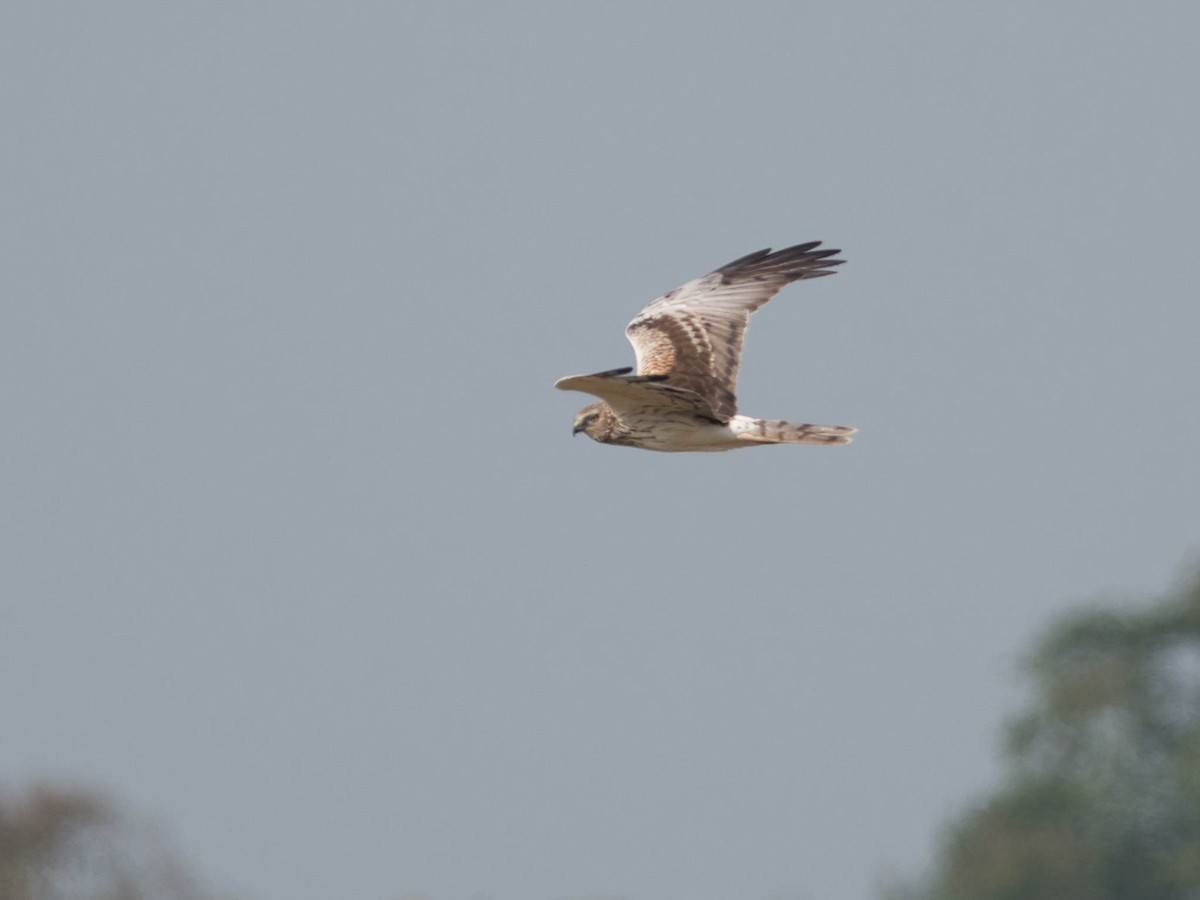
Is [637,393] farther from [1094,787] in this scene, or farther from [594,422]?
[1094,787]

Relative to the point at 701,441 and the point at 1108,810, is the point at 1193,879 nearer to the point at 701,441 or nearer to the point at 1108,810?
the point at 1108,810

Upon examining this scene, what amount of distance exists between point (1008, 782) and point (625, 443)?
26.8 m

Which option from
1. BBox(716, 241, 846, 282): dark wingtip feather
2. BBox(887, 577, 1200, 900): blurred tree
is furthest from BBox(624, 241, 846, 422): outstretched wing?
BBox(887, 577, 1200, 900): blurred tree

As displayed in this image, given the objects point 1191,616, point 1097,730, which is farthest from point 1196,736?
point 1191,616

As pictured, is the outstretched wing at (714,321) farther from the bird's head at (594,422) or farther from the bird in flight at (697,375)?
the bird's head at (594,422)

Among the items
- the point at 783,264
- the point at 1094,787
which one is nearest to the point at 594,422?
the point at 783,264

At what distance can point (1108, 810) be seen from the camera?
121ft

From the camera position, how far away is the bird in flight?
485 inches

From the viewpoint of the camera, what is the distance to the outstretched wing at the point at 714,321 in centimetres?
1341

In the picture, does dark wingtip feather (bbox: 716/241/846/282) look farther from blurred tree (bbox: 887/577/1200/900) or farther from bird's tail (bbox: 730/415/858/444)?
blurred tree (bbox: 887/577/1200/900)

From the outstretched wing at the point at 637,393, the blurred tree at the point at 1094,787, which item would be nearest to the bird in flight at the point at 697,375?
the outstretched wing at the point at 637,393

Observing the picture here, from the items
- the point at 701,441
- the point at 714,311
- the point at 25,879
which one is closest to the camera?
the point at 701,441

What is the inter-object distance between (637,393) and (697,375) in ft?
4.41

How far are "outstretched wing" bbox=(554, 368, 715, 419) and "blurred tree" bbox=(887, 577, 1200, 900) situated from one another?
2398cm
